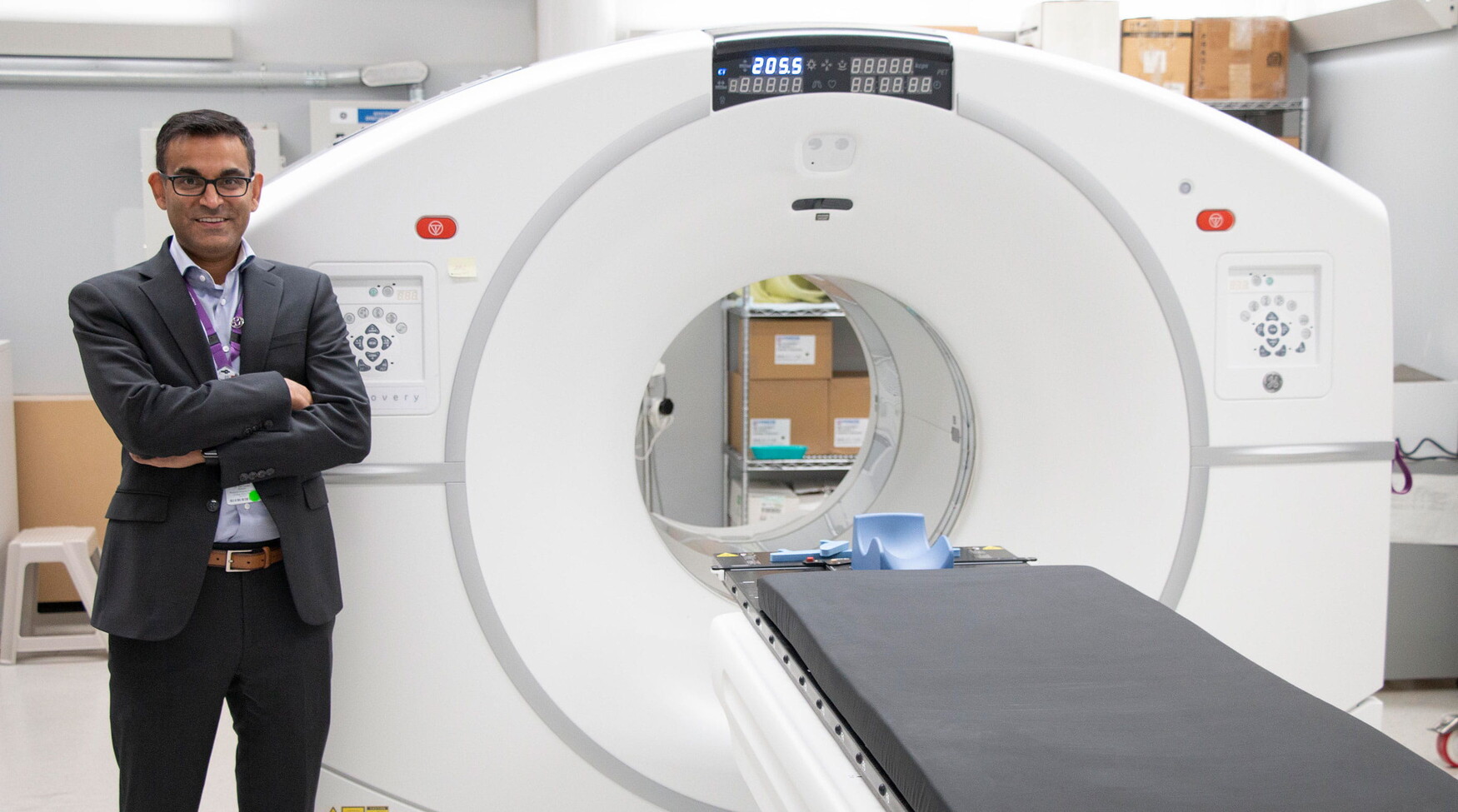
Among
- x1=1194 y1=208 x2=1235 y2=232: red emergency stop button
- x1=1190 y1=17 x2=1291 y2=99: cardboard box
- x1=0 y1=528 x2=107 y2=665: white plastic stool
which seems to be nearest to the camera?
x1=1194 y1=208 x2=1235 y2=232: red emergency stop button

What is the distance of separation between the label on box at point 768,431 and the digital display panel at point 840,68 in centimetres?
254

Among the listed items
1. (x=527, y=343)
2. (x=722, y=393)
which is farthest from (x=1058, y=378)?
(x=722, y=393)

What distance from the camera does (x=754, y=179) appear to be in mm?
1656

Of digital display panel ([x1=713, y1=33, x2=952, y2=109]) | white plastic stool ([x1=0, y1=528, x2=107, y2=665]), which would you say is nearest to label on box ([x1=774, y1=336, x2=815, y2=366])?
white plastic stool ([x1=0, y1=528, x2=107, y2=665])

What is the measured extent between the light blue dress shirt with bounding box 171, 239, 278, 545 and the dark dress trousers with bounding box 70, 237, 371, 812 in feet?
0.09

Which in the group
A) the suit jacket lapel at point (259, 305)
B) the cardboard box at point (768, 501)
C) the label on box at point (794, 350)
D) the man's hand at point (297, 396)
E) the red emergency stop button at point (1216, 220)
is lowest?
the cardboard box at point (768, 501)

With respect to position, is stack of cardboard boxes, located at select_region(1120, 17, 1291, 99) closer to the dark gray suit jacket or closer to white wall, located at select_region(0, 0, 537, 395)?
white wall, located at select_region(0, 0, 537, 395)

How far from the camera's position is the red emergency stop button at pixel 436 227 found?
5.07ft

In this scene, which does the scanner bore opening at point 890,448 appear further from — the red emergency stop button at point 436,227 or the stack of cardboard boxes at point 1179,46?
the stack of cardboard boxes at point 1179,46

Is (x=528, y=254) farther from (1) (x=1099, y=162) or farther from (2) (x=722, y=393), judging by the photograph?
(2) (x=722, y=393)

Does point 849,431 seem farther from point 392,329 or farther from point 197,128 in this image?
point 197,128

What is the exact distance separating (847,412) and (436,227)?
2.70 metres

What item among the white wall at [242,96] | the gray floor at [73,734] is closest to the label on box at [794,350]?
the white wall at [242,96]

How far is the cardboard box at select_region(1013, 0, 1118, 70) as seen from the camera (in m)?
3.73
